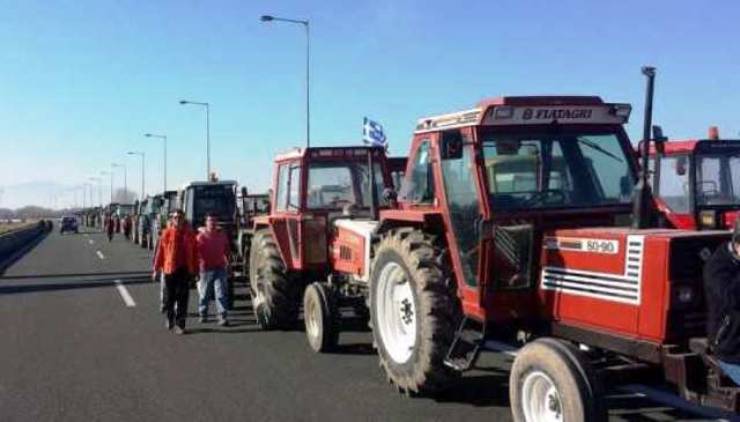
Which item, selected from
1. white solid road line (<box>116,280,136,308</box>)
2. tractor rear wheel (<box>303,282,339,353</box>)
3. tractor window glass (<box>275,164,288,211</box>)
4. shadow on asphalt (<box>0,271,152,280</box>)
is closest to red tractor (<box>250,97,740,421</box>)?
tractor rear wheel (<box>303,282,339,353</box>)

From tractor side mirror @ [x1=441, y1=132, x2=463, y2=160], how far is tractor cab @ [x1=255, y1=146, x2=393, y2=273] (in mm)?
4314

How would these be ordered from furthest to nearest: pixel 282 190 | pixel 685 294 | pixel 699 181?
pixel 282 190 < pixel 699 181 < pixel 685 294

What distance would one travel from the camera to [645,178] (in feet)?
20.8

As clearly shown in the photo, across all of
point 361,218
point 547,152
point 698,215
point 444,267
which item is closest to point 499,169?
point 547,152

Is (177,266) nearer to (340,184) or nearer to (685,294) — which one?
(340,184)

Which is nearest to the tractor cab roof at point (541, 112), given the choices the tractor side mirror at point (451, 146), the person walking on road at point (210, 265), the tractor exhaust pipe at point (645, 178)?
the tractor side mirror at point (451, 146)

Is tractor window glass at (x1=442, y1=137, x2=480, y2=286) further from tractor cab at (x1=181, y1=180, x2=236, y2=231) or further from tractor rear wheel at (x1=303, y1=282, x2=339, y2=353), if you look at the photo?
tractor cab at (x1=181, y1=180, x2=236, y2=231)

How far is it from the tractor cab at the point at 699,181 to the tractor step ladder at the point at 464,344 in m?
5.20

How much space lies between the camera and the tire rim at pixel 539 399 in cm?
595

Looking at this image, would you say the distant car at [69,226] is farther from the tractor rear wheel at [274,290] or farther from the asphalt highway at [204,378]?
the tractor rear wheel at [274,290]

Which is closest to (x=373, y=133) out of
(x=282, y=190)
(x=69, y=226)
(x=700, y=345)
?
(x=282, y=190)

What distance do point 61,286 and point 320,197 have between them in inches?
425

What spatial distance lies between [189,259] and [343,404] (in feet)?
19.1

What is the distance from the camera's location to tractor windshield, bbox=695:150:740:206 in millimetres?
11742
